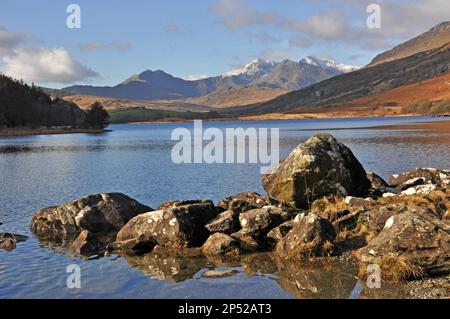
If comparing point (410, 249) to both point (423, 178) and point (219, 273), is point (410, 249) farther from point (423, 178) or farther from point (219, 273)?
point (423, 178)

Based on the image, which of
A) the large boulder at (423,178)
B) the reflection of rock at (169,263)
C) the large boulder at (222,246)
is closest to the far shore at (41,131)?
the large boulder at (423,178)

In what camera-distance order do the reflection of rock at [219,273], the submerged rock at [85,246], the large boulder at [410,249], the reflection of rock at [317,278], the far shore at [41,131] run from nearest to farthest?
1. the reflection of rock at [317,278]
2. the large boulder at [410,249]
3. the reflection of rock at [219,273]
4. the submerged rock at [85,246]
5. the far shore at [41,131]

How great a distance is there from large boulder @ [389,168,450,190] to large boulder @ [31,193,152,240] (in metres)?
16.3

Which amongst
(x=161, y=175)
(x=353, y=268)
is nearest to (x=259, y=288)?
(x=353, y=268)

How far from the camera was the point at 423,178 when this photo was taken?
102ft

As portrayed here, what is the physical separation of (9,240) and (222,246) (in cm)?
1016

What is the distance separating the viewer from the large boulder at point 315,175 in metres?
26.4

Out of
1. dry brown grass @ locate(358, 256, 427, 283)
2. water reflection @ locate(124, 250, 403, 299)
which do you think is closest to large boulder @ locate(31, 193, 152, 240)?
water reflection @ locate(124, 250, 403, 299)

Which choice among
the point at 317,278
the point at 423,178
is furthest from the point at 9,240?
the point at 423,178

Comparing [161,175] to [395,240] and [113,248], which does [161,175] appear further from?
[395,240]

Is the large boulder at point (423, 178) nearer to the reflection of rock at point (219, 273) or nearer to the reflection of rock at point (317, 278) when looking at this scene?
the reflection of rock at point (317, 278)

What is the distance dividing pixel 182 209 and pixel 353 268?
27.0 feet

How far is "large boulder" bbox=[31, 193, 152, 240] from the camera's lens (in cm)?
2538

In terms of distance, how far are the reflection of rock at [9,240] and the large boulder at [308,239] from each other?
11974 mm
